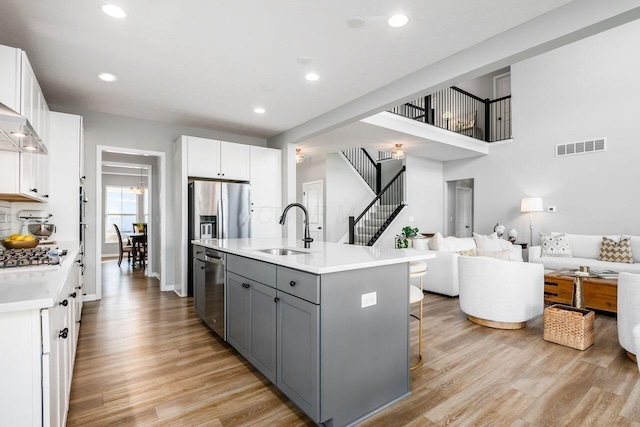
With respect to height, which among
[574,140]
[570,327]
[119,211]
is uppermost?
[574,140]

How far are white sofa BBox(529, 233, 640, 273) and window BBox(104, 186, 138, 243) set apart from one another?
10518 millimetres

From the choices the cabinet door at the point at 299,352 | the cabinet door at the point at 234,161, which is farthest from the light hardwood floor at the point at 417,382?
the cabinet door at the point at 234,161

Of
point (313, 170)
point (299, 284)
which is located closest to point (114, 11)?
point (299, 284)

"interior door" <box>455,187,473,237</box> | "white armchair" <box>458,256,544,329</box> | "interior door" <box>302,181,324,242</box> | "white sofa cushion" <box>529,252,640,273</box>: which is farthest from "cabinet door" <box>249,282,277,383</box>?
"interior door" <box>455,187,473,237</box>

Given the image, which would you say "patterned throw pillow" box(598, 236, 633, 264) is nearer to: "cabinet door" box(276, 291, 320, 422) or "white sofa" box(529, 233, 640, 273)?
"white sofa" box(529, 233, 640, 273)

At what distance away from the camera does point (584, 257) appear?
222 inches

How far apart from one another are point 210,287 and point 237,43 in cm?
225

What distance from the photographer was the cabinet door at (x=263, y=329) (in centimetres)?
214

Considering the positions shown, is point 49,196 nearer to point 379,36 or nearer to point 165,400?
point 165,400

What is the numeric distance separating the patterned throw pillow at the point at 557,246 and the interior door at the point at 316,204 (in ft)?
15.4

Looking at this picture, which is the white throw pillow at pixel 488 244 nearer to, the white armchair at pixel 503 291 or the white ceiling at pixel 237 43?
the white armchair at pixel 503 291

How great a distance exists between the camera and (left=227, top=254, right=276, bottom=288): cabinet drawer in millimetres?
2172

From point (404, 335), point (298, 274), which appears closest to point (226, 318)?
point (298, 274)

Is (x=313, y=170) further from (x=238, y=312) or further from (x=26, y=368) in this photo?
(x=26, y=368)
